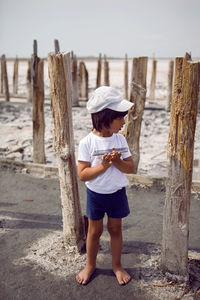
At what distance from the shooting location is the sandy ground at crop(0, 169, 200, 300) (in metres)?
2.78

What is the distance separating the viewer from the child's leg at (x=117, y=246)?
8.85 feet

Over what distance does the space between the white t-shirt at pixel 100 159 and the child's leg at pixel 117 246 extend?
331 millimetres

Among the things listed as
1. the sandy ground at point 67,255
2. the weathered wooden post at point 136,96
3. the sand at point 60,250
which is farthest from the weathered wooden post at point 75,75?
the sandy ground at point 67,255

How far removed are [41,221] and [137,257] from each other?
140 cm

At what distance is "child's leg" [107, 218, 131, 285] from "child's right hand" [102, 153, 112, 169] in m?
0.57

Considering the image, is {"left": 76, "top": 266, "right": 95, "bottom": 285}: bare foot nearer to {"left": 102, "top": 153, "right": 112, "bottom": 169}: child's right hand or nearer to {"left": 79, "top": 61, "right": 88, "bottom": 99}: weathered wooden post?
{"left": 102, "top": 153, "right": 112, "bottom": 169}: child's right hand

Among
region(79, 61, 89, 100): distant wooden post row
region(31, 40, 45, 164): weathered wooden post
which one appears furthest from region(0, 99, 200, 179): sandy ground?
region(31, 40, 45, 164): weathered wooden post

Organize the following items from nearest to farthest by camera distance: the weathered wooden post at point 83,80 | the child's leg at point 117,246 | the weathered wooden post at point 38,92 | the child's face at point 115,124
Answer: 1. the child's face at point 115,124
2. the child's leg at point 117,246
3. the weathered wooden post at point 38,92
4. the weathered wooden post at point 83,80

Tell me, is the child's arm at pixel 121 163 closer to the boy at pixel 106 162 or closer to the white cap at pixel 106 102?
the boy at pixel 106 162

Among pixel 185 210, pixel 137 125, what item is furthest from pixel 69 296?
pixel 137 125

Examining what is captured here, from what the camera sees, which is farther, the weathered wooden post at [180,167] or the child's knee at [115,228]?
the child's knee at [115,228]

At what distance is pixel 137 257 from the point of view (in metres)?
3.24

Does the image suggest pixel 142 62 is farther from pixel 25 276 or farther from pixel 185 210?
pixel 25 276

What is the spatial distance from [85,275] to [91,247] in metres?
0.31
